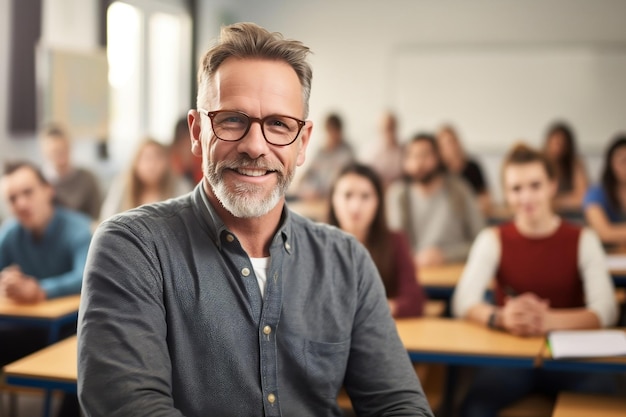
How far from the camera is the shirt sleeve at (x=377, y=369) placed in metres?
1.80

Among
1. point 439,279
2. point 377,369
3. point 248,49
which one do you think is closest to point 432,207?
point 439,279

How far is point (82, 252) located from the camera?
3992 millimetres

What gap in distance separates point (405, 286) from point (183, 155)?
2.93 m

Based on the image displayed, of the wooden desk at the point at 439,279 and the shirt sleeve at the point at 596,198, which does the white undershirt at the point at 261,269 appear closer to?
the wooden desk at the point at 439,279

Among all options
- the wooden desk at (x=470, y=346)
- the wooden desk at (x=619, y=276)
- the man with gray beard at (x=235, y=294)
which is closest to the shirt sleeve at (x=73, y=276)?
the wooden desk at (x=470, y=346)

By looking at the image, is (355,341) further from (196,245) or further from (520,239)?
(520,239)

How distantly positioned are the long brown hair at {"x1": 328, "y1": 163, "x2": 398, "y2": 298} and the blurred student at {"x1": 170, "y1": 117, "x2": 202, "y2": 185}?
2.35m

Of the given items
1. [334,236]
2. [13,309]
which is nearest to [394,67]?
[13,309]

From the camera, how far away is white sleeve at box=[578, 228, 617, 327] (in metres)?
3.12

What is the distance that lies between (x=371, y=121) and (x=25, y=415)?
22.0 ft

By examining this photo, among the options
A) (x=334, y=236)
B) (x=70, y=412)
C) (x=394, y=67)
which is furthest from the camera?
(x=394, y=67)

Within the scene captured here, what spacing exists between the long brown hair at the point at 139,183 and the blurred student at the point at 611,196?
111 inches

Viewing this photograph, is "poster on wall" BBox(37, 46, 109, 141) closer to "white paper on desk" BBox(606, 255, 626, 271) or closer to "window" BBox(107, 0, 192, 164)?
"window" BBox(107, 0, 192, 164)

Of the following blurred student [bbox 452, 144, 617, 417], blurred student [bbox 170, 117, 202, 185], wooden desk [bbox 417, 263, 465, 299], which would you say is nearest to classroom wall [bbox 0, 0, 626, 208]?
blurred student [bbox 170, 117, 202, 185]
